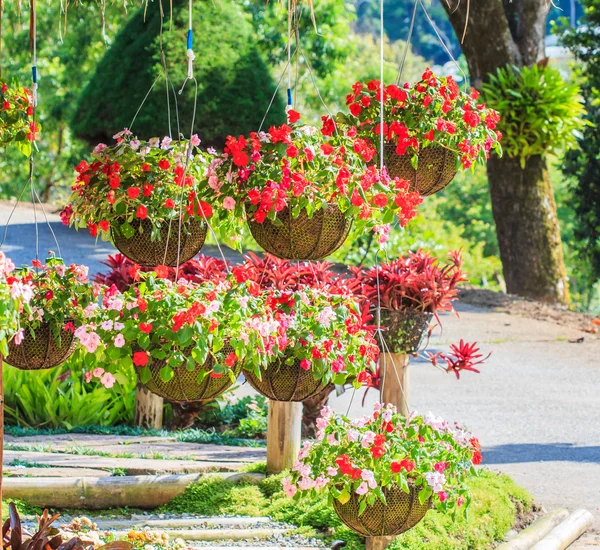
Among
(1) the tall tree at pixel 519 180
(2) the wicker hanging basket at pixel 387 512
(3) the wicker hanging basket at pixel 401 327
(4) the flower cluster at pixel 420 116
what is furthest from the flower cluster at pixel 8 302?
(1) the tall tree at pixel 519 180

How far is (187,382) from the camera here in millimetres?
3131

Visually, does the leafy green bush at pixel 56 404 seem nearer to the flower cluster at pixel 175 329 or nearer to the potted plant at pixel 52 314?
the potted plant at pixel 52 314

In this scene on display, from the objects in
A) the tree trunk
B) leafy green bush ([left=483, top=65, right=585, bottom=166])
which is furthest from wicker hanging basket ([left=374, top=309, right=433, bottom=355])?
the tree trunk

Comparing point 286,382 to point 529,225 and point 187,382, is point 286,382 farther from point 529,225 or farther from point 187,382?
point 529,225

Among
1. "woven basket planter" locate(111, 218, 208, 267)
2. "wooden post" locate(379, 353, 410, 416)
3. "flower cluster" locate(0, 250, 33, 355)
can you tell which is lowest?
"wooden post" locate(379, 353, 410, 416)

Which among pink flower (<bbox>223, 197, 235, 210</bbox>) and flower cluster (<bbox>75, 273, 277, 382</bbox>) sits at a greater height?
pink flower (<bbox>223, 197, 235, 210</bbox>)

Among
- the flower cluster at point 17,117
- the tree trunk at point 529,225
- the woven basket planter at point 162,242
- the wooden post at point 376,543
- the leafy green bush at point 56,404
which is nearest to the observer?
the woven basket planter at point 162,242

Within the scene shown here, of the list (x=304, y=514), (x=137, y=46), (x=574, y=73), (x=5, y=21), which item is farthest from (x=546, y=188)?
(x=5, y=21)

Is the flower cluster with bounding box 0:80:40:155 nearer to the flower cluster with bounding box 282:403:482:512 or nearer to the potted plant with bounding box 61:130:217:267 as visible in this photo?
the potted plant with bounding box 61:130:217:267

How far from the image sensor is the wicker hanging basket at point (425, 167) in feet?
12.1

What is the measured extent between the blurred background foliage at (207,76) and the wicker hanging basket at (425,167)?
154 cm

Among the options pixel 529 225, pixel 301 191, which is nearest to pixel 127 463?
pixel 301 191

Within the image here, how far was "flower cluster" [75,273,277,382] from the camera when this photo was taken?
116 inches

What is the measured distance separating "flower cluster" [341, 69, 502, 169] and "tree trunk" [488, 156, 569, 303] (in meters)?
6.78
